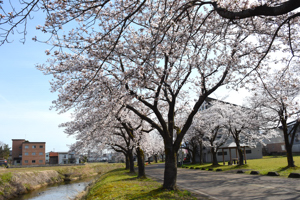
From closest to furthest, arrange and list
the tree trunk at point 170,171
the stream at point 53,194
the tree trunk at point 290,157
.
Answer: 1. the tree trunk at point 170,171
2. the stream at point 53,194
3. the tree trunk at point 290,157

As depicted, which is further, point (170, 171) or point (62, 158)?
point (62, 158)

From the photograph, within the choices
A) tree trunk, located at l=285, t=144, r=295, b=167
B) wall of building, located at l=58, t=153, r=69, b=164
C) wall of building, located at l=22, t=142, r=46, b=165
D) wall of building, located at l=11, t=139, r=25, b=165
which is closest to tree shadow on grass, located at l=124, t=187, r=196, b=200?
tree trunk, located at l=285, t=144, r=295, b=167

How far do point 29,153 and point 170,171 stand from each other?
235 ft

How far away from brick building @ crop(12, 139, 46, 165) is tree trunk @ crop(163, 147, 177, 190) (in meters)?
71.0

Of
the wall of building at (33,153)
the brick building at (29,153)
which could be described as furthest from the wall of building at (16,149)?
the wall of building at (33,153)

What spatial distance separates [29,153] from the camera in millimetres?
69750

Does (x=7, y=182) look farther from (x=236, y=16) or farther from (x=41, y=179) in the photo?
(x=236, y=16)

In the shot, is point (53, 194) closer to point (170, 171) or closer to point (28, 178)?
point (28, 178)

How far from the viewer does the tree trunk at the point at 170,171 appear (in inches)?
412

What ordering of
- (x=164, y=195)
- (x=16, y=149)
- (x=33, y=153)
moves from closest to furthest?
1. (x=164, y=195)
2. (x=33, y=153)
3. (x=16, y=149)

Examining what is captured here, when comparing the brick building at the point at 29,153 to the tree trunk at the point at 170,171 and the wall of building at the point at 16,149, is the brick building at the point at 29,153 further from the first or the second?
the tree trunk at the point at 170,171

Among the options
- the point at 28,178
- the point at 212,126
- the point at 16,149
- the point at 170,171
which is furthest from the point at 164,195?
the point at 16,149

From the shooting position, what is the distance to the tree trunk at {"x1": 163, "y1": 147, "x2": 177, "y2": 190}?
10.5 meters

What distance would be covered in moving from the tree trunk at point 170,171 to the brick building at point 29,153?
70950 millimetres
